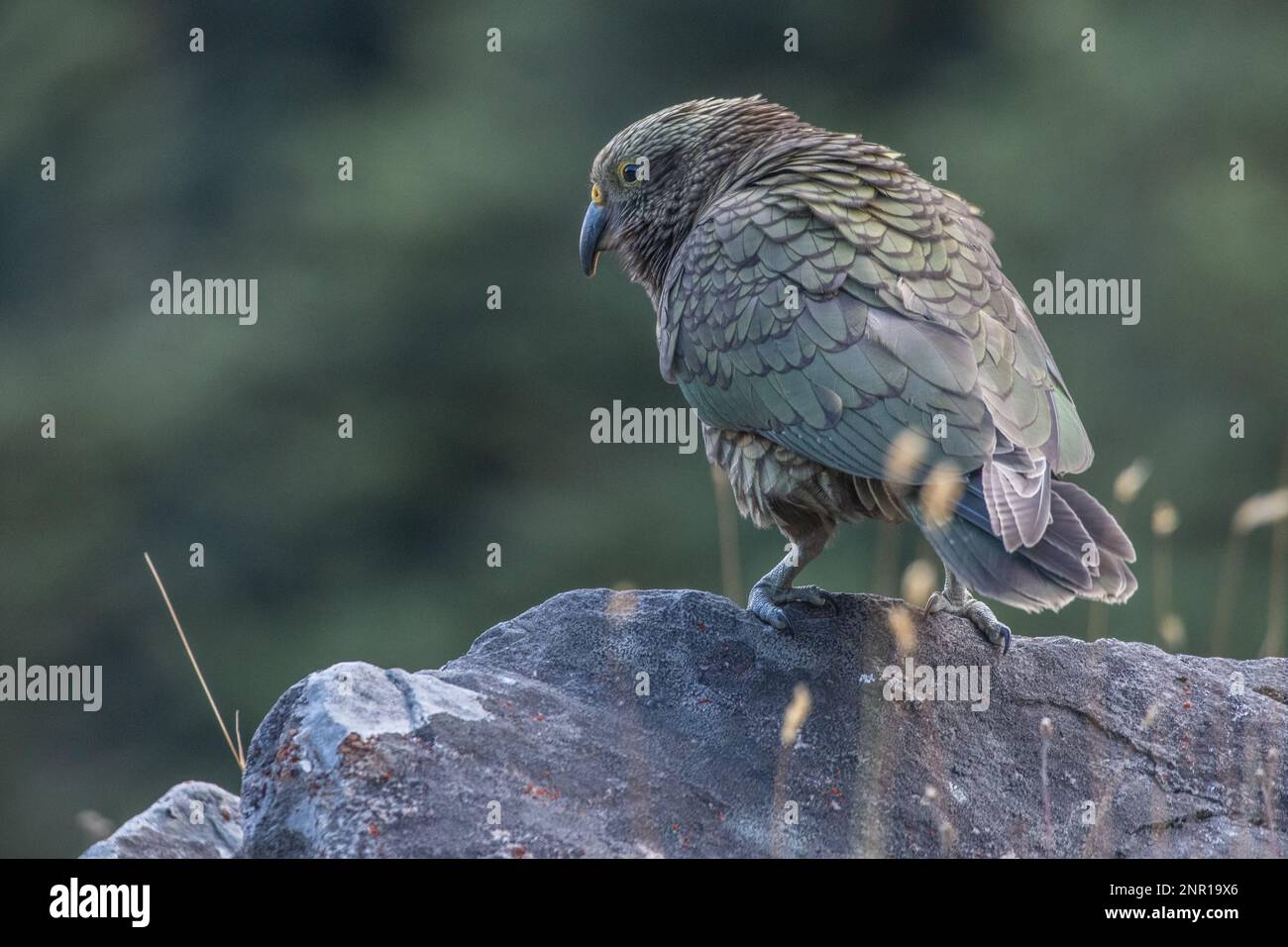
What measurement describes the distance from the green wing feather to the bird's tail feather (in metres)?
0.19

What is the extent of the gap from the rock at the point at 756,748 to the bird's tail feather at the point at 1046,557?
44 cm

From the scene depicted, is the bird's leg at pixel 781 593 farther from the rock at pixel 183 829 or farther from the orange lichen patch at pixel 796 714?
the rock at pixel 183 829

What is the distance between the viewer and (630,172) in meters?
5.85

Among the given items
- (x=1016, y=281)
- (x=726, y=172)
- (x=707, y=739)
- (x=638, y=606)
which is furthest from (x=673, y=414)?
(x=1016, y=281)

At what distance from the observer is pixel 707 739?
4203 millimetres

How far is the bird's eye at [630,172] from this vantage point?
5820mm

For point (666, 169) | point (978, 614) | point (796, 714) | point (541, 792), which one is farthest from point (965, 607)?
point (666, 169)

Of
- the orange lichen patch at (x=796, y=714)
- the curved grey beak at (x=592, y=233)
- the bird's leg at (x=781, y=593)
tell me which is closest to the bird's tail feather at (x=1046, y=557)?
the orange lichen patch at (x=796, y=714)

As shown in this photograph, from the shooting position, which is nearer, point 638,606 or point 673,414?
point 638,606

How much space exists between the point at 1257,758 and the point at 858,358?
166cm

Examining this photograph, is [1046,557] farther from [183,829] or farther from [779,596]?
[183,829]

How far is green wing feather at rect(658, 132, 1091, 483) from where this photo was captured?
14.3 ft

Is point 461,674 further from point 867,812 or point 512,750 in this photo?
point 867,812

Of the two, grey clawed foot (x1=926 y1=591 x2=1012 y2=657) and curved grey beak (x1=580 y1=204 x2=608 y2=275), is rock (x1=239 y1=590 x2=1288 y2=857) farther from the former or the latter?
curved grey beak (x1=580 y1=204 x2=608 y2=275)
